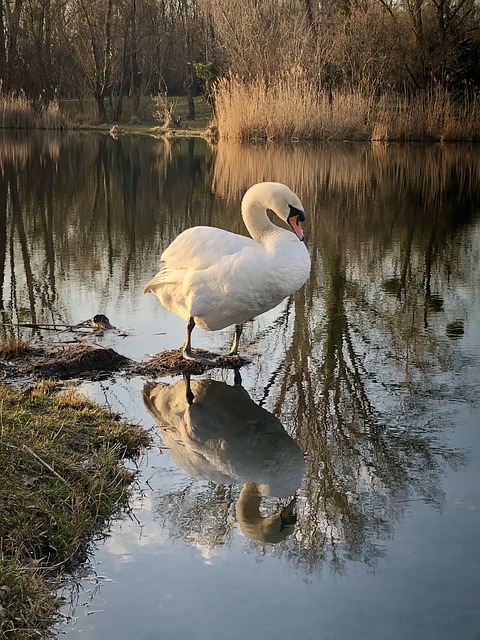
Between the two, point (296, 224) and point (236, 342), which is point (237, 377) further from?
point (296, 224)

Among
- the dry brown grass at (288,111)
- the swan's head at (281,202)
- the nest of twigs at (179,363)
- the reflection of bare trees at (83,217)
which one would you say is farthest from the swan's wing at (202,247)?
the dry brown grass at (288,111)

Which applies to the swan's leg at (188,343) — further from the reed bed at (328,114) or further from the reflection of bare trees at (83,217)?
the reed bed at (328,114)

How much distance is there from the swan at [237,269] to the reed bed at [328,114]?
20.7 meters

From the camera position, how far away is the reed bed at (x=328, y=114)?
87.7 ft

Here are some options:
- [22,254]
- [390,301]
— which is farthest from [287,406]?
[22,254]

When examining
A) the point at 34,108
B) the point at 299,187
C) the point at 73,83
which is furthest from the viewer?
the point at 73,83

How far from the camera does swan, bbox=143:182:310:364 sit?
5.52m

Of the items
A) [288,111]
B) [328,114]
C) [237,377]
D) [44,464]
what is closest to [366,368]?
[237,377]

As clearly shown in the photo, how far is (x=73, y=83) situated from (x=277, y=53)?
61.6 feet

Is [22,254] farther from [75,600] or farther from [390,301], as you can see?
[75,600]

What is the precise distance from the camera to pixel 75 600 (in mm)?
3191

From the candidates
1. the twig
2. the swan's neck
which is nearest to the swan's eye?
the swan's neck

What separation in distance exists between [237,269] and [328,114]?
23.0m

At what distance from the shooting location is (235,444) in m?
4.69
